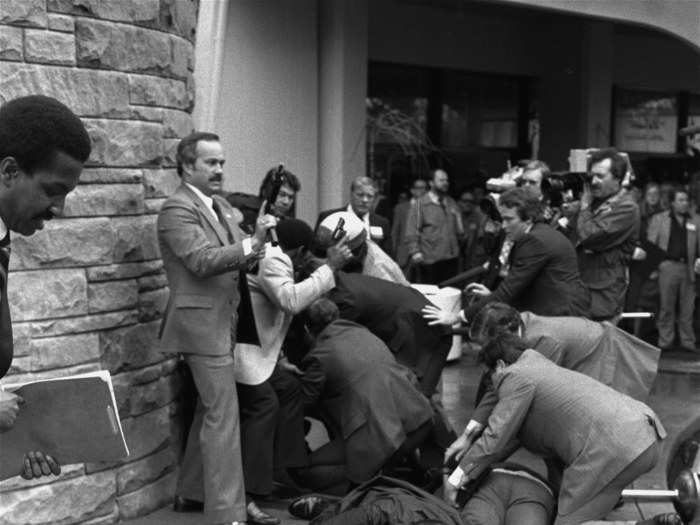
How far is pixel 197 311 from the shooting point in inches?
240

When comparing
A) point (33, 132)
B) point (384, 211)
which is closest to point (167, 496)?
point (33, 132)

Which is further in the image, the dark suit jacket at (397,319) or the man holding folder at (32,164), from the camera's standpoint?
the dark suit jacket at (397,319)

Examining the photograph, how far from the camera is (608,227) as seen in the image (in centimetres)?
833

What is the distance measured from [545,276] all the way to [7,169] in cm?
505

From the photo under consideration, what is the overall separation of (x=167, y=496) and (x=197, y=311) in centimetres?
116

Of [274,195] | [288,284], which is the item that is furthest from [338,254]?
[274,195]

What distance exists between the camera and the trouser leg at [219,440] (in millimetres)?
6074

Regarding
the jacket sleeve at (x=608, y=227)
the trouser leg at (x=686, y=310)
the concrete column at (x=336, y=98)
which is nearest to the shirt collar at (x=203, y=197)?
the jacket sleeve at (x=608, y=227)

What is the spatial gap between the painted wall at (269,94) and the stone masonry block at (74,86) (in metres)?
5.35

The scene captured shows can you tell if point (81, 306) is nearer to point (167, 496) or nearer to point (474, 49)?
point (167, 496)

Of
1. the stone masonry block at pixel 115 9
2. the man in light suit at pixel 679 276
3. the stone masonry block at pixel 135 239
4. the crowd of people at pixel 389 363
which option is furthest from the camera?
the man in light suit at pixel 679 276

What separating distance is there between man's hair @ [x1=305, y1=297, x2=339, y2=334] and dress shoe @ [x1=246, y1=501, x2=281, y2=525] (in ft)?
3.56

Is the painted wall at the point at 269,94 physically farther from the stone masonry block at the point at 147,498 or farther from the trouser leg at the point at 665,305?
the stone masonry block at the point at 147,498

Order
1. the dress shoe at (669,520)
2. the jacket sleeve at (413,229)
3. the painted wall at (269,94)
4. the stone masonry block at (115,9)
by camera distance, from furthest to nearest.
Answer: the jacket sleeve at (413,229)
the painted wall at (269,94)
the stone masonry block at (115,9)
the dress shoe at (669,520)
